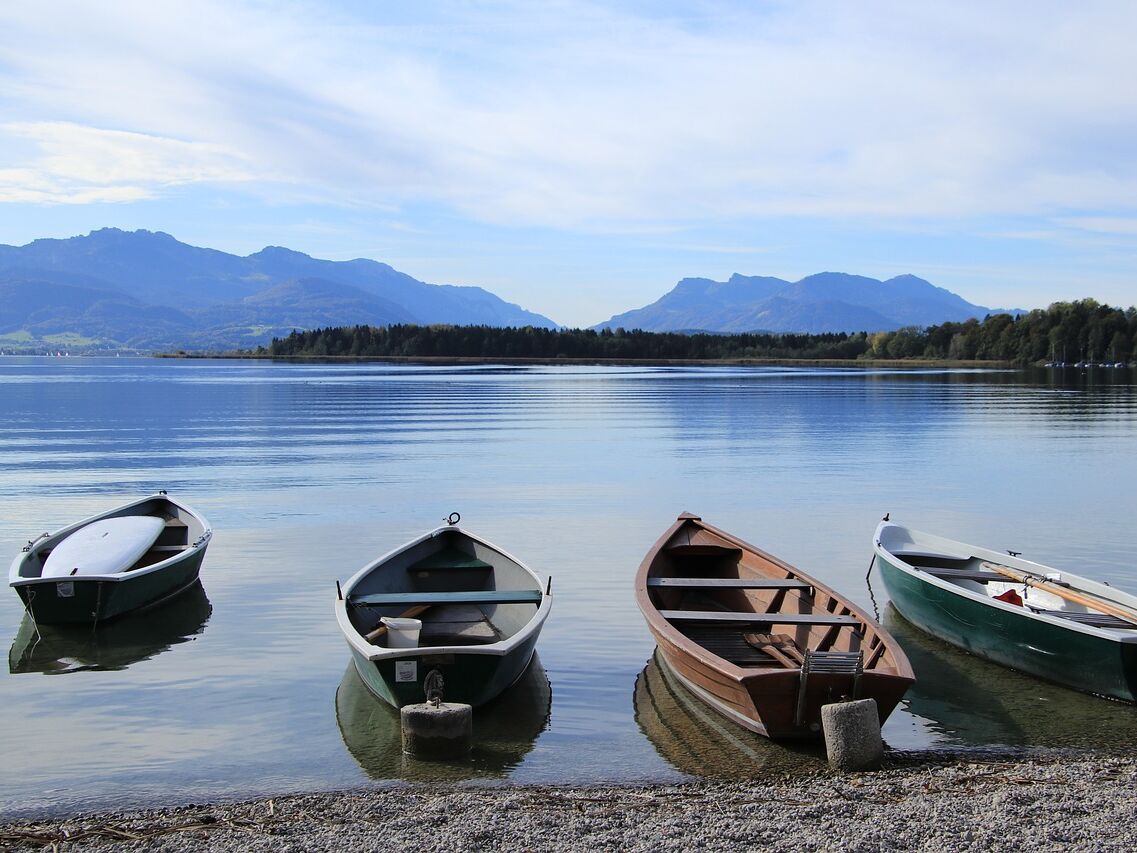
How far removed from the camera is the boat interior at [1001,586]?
12.9 meters

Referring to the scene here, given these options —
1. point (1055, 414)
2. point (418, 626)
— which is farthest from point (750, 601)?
point (1055, 414)

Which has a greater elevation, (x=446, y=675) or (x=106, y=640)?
(x=446, y=675)

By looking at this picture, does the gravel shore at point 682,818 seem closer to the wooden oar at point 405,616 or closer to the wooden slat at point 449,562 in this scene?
the wooden oar at point 405,616

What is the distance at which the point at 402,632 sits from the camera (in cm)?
1334

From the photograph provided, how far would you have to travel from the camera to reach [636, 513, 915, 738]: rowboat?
1033cm

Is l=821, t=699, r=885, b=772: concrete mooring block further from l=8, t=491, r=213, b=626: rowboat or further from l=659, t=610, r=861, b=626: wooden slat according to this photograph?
l=8, t=491, r=213, b=626: rowboat

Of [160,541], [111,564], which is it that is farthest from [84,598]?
[160,541]

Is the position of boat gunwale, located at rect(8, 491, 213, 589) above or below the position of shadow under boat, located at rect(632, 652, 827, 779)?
above

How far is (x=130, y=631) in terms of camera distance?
633 inches

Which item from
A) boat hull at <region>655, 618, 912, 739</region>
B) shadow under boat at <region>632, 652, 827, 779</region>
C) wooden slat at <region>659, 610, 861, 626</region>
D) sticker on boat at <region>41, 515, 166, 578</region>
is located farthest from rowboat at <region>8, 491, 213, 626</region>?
boat hull at <region>655, 618, 912, 739</region>

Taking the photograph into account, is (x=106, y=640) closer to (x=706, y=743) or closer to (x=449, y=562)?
(x=449, y=562)

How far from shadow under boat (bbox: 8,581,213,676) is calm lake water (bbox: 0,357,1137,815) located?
0.05 m

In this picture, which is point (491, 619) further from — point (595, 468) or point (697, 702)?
point (595, 468)

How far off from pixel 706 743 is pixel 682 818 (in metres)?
2.46
